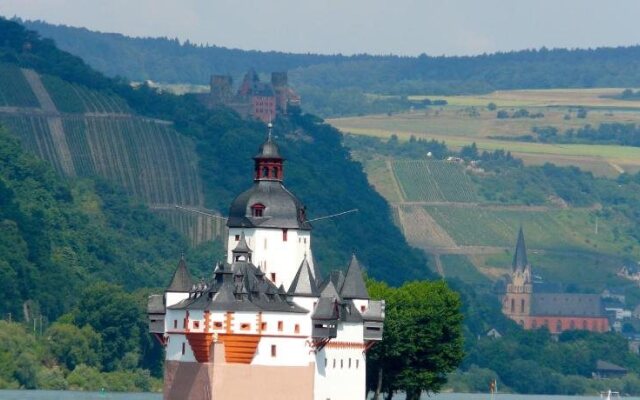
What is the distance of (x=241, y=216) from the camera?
11250cm

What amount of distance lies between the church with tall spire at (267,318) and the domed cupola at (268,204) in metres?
0.04

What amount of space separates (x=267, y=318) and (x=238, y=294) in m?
1.48

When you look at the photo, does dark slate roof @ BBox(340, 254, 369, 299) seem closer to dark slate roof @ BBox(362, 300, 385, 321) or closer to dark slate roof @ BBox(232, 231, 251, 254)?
dark slate roof @ BBox(362, 300, 385, 321)

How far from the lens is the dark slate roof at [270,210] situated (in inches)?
4409

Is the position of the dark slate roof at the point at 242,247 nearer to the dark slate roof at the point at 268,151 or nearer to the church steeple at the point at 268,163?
the church steeple at the point at 268,163

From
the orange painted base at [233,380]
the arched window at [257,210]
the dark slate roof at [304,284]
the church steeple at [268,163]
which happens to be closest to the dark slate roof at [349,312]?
the dark slate roof at [304,284]

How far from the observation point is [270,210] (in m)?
112

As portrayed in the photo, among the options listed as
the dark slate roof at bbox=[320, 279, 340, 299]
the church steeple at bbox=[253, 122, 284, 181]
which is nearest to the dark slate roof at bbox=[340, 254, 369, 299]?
the dark slate roof at bbox=[320, 279, 340, 299]

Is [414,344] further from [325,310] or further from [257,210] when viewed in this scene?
[325,310]

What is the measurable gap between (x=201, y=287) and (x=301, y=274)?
3.71 meters

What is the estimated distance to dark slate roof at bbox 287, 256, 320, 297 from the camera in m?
108

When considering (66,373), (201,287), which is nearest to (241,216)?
(201,287)

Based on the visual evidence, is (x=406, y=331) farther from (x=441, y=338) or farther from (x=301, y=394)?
(x=301, y=394)

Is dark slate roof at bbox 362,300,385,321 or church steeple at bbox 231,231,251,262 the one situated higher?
church steeple at bbox 231,231,251,262
